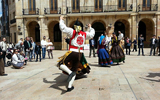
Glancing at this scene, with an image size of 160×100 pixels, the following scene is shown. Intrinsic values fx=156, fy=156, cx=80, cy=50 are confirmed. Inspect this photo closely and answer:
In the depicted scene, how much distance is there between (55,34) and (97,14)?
318 inches

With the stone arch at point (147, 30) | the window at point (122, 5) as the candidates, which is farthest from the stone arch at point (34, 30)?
the stone arch at point (147, 30)

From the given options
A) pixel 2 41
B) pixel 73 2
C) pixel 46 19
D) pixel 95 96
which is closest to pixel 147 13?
pixel 73 2

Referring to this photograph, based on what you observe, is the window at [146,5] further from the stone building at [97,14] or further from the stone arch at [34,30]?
the stone arch at [34,30]

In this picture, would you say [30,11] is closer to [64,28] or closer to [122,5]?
[122,5]

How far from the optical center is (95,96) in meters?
3.97

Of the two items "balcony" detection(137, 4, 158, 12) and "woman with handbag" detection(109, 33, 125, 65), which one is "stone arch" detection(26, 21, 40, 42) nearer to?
"balcony" detection(137, 4, 158, 12)

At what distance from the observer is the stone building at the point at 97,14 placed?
2211 centimetres

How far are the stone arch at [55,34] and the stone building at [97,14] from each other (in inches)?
36.2

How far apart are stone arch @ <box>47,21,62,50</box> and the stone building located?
92cm

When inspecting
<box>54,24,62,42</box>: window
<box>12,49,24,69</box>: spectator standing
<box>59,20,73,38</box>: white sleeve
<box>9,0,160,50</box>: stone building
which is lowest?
<box>12,49,24,69</box>: spectator standing

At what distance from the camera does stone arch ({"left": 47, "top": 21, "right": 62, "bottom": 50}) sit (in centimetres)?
2588

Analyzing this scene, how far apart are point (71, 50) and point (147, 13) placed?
2027 centimetres

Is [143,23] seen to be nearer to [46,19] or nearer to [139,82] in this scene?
[46,19]

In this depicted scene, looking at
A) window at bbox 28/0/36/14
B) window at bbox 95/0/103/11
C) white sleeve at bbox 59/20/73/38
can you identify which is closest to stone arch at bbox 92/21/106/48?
window at bbox 95/0/103/11
